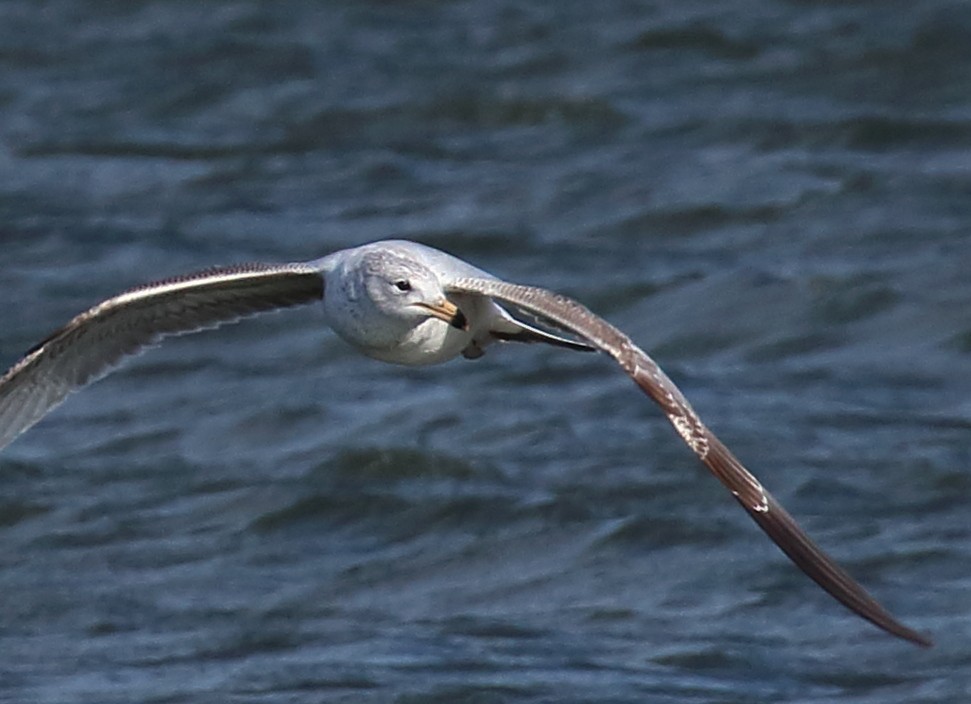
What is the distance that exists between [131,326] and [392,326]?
1333 millimetres

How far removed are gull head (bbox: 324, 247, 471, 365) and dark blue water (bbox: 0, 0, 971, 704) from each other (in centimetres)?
185

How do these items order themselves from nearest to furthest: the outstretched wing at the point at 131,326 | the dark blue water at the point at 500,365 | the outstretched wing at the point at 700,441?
1. the outstretched wing at the point at 700,441
2. the outstretched wing at the point at 131,326
3. the dark blue water at the point at 500,365

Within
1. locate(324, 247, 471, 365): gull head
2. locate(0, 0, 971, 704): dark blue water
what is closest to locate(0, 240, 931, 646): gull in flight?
locate(324, 247, 471, 365): gull head

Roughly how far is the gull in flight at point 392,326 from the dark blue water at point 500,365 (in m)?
1.57

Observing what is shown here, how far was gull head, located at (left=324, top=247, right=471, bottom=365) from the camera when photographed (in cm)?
805

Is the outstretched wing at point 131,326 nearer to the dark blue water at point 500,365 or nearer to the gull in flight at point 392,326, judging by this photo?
the gull in flight at point 392,326

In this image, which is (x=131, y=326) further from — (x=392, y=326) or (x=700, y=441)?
(x=700, y=441)

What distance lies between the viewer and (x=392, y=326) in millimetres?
8109

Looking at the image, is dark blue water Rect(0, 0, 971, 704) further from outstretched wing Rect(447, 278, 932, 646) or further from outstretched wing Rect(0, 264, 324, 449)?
outstretched wing Rect(447, 278, 932, 646)

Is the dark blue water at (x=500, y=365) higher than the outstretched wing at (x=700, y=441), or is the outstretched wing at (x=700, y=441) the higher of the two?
the outstretched wing at (x=700, y=441)

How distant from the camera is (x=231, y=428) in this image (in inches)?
497

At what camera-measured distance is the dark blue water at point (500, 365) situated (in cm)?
1005

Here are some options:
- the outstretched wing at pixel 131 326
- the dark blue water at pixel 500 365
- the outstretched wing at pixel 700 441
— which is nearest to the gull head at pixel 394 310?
the outstretched wing at pixel 131 326

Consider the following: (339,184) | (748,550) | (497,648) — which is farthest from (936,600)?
(339,184)
